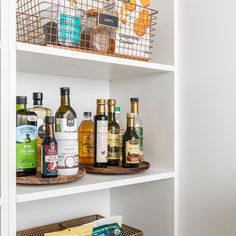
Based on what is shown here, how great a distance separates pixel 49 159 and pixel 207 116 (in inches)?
23.3

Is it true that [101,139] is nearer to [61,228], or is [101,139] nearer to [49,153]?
[49,153]

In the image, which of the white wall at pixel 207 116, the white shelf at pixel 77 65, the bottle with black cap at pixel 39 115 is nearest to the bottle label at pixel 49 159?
the bottle with black cap at pixel 39 115

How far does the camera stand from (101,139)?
122cm

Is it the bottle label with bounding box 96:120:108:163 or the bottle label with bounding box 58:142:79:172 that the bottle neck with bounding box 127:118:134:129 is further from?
the bottle label with bounding box 58:142:79:172

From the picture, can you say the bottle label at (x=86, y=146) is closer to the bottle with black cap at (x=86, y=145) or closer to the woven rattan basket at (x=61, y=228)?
the bottle with black cap at (x=86, y=145)

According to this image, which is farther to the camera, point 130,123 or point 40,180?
point 130,123

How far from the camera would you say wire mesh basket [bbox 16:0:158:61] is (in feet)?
3.67

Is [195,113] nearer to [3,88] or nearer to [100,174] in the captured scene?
[100,174]

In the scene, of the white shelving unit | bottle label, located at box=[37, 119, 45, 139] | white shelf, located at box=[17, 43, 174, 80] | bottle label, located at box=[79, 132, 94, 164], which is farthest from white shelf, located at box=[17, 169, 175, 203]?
white shelf, located at box=[17, 43, 174, 80]

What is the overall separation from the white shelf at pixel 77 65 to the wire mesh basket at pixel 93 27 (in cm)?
5

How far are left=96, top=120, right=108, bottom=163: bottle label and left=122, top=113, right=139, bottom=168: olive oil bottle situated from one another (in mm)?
84

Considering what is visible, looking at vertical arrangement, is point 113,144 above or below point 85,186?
above

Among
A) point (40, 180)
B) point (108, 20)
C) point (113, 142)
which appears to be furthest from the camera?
point (113, 142)

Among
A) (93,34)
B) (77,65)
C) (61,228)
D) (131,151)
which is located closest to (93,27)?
(93,34)
